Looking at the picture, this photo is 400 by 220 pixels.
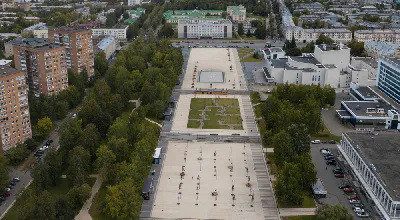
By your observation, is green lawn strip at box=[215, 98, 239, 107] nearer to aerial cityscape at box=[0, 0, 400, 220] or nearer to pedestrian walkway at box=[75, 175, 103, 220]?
aerial cityscape at box=[0, 0, 400, 220]

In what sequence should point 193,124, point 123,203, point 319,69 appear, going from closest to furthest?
point 123,203 → point 193,124 → point 319,69

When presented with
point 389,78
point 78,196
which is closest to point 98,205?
point 78,196

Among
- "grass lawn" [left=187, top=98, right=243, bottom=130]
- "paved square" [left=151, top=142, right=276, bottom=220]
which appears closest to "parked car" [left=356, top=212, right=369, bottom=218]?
"paved square" [left=151, top=142, right=276, bottom=220]

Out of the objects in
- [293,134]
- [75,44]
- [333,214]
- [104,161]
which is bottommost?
[333,214]

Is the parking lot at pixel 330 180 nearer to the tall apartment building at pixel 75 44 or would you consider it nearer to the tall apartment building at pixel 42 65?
the tall apartment building at pixel 42 65

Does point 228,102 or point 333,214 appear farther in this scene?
point 228,102

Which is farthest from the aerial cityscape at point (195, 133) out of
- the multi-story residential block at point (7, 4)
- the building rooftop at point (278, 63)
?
the multi-story residential block at point (7, 4)

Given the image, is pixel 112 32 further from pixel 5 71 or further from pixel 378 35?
pixel 5 71
